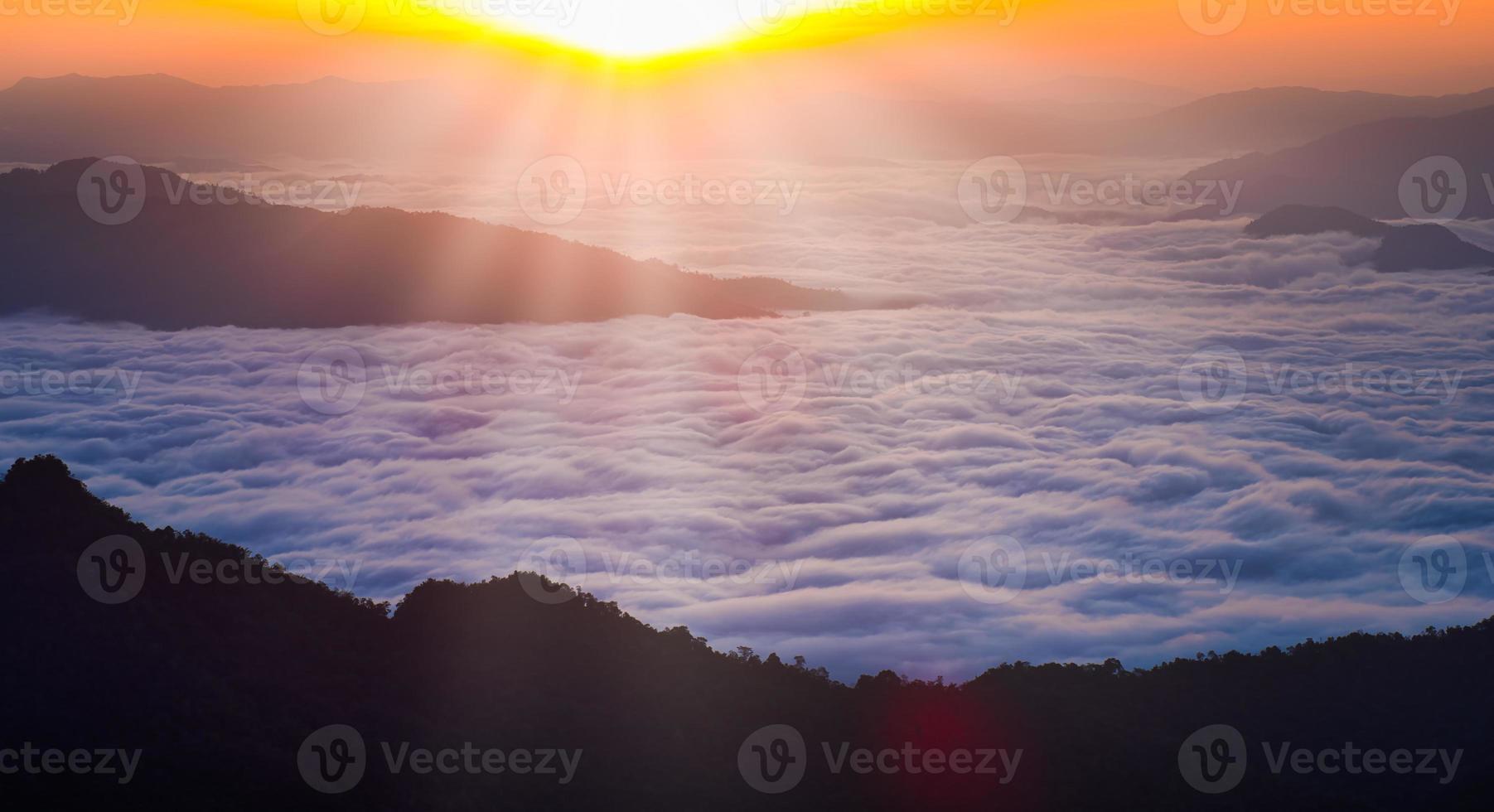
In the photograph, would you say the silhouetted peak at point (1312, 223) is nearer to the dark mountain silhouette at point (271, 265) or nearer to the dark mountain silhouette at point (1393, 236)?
the dark mountain silhouette at point (1393, 236)

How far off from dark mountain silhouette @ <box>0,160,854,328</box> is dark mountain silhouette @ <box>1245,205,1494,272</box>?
101114 mm

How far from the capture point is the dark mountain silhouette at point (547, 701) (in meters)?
15.6

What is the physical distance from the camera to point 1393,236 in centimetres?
14525

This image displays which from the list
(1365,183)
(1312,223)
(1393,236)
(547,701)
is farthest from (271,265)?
(1365,183)

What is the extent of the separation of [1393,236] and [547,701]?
156 meters

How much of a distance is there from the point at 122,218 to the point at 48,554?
77811mm

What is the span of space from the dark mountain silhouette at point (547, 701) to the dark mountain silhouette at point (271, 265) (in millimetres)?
62856

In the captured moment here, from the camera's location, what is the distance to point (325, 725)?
16406 mm

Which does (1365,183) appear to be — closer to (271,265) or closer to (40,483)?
(271,265)

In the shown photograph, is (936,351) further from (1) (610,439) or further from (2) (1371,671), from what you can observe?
(2) (1371,671)

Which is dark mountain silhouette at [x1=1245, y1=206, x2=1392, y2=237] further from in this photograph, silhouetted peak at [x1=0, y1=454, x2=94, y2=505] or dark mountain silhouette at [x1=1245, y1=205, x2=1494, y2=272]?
silhouetted peak at [x1=0, y1=454, x2=94, y2=505]

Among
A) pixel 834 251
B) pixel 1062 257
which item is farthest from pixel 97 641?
pixel 1062 257

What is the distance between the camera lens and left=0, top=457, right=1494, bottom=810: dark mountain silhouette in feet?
51.1

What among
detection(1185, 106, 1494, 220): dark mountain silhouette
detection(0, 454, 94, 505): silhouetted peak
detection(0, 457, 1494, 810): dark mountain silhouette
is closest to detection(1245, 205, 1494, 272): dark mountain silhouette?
detection(1185, 106, 1494, 220): dark mountain silhouette
